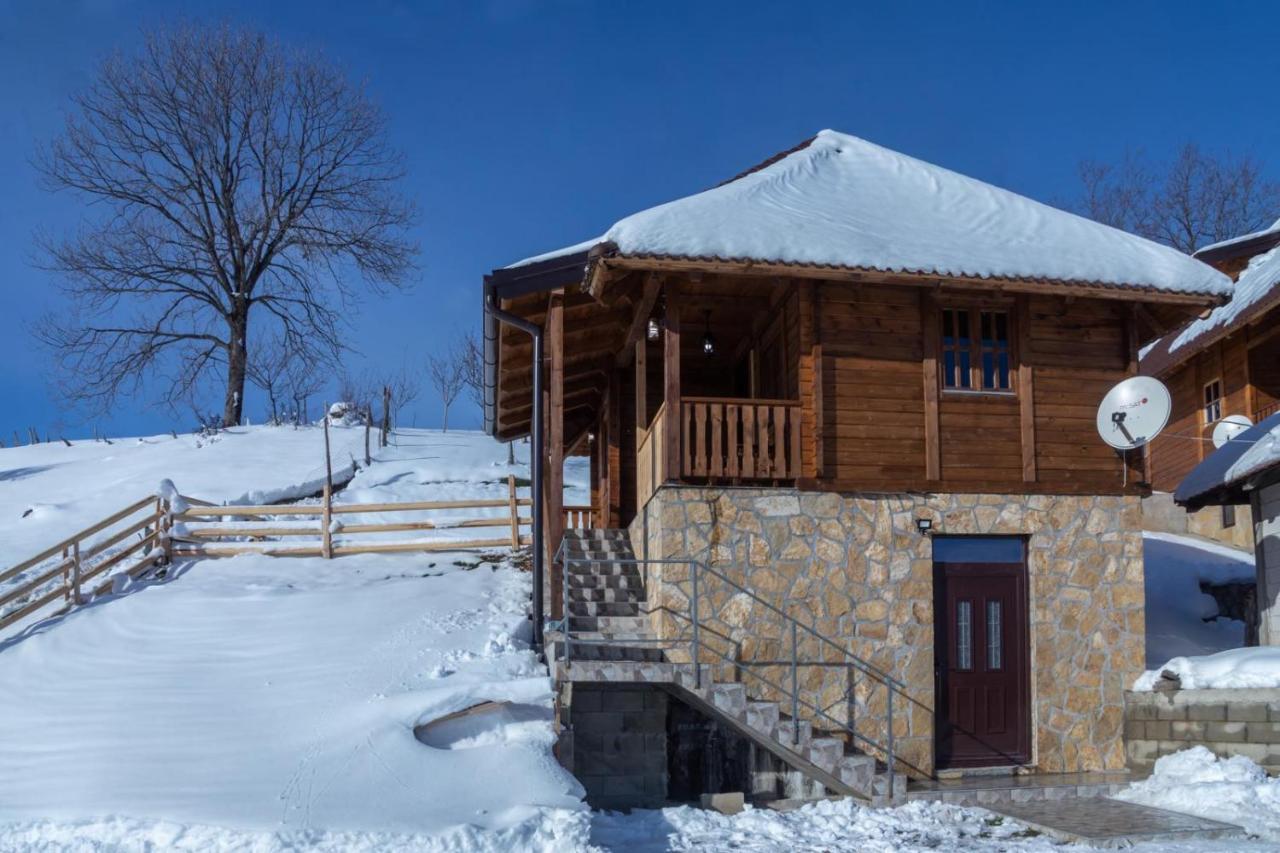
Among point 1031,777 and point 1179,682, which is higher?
point 1179,682

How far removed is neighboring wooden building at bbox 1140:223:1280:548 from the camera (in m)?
19.1

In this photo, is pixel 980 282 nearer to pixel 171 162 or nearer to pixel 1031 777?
pixel 1031 777

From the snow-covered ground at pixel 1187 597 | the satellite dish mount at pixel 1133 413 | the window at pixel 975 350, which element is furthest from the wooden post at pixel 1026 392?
the snow-covered ground at pixel 1187 597

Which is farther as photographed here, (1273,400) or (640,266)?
(1273,400)

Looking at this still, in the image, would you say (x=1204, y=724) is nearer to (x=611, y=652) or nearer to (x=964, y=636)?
(x=964, y=636)

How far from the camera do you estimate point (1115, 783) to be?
37.2ft

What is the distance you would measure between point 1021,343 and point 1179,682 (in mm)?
3647

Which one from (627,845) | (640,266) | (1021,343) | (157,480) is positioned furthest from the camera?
(157,480)

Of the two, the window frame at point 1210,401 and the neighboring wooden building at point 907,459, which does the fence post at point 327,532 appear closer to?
the neighboring wooden building at point 907,459

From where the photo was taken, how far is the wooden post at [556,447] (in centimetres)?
1188

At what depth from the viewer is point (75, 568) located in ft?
53.7

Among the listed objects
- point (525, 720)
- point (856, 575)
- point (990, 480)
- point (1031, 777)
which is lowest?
point (1031, 777)

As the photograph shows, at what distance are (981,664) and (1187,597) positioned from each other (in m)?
6.26

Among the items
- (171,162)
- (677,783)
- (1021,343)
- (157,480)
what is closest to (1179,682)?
(1021,343)
